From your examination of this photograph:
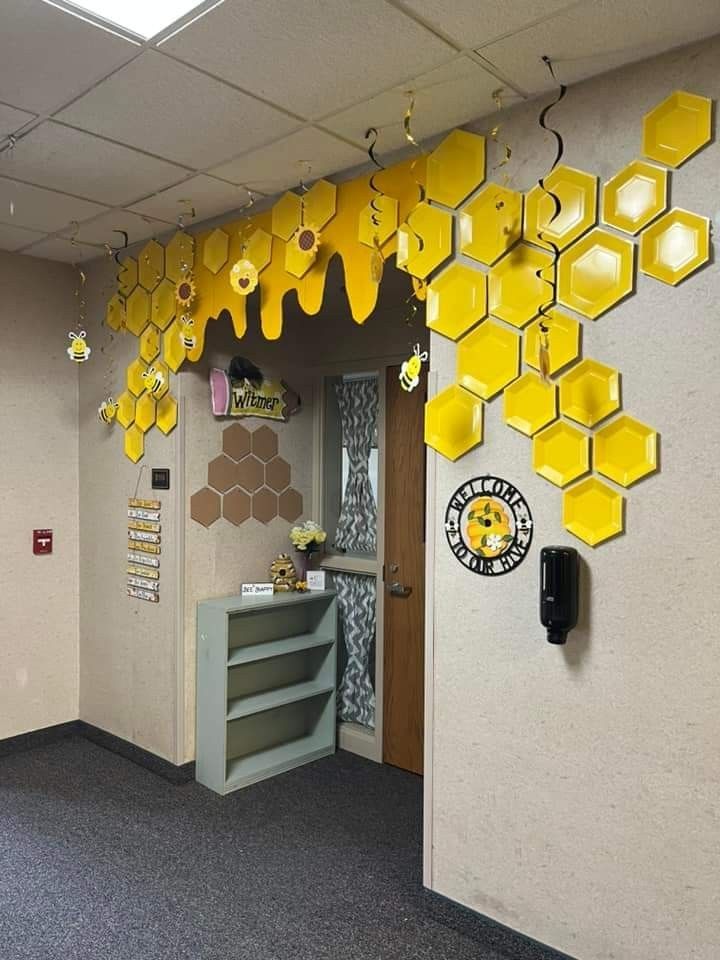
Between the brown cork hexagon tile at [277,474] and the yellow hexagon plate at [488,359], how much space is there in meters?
1.75

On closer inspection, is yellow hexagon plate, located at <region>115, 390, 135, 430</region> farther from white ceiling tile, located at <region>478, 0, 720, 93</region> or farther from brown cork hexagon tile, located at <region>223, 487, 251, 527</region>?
white ceiling tile, located at <region>478, 0, 720, 93</region>

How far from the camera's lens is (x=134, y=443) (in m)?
3.71

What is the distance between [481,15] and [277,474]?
8.37 ft

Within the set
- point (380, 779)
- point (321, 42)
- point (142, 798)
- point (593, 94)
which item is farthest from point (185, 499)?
point (593, 94)

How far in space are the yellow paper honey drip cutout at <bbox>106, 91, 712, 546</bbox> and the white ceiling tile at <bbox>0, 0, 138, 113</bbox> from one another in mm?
959

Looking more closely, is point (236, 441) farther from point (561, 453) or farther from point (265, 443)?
point (561, 453)

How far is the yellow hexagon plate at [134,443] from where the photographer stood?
145 inches

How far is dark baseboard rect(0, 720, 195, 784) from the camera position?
3486 mm

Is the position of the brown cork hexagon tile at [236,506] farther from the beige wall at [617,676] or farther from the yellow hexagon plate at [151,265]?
the beige wall at [617,676]

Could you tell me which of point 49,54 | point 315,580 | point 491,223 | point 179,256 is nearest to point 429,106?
point 491,223

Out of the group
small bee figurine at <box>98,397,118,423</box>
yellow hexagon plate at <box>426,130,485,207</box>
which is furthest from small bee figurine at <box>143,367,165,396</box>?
yellow hexagon plate at <box>426,130,485,207</box>

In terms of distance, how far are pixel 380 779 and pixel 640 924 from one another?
171 cm

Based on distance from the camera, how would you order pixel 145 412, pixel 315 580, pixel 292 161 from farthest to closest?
pixel 315 580 → pixel 145 412 → pixel 292 161

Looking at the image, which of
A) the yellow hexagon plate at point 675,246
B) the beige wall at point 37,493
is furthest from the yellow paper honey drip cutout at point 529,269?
the beige wall at point 37,493
